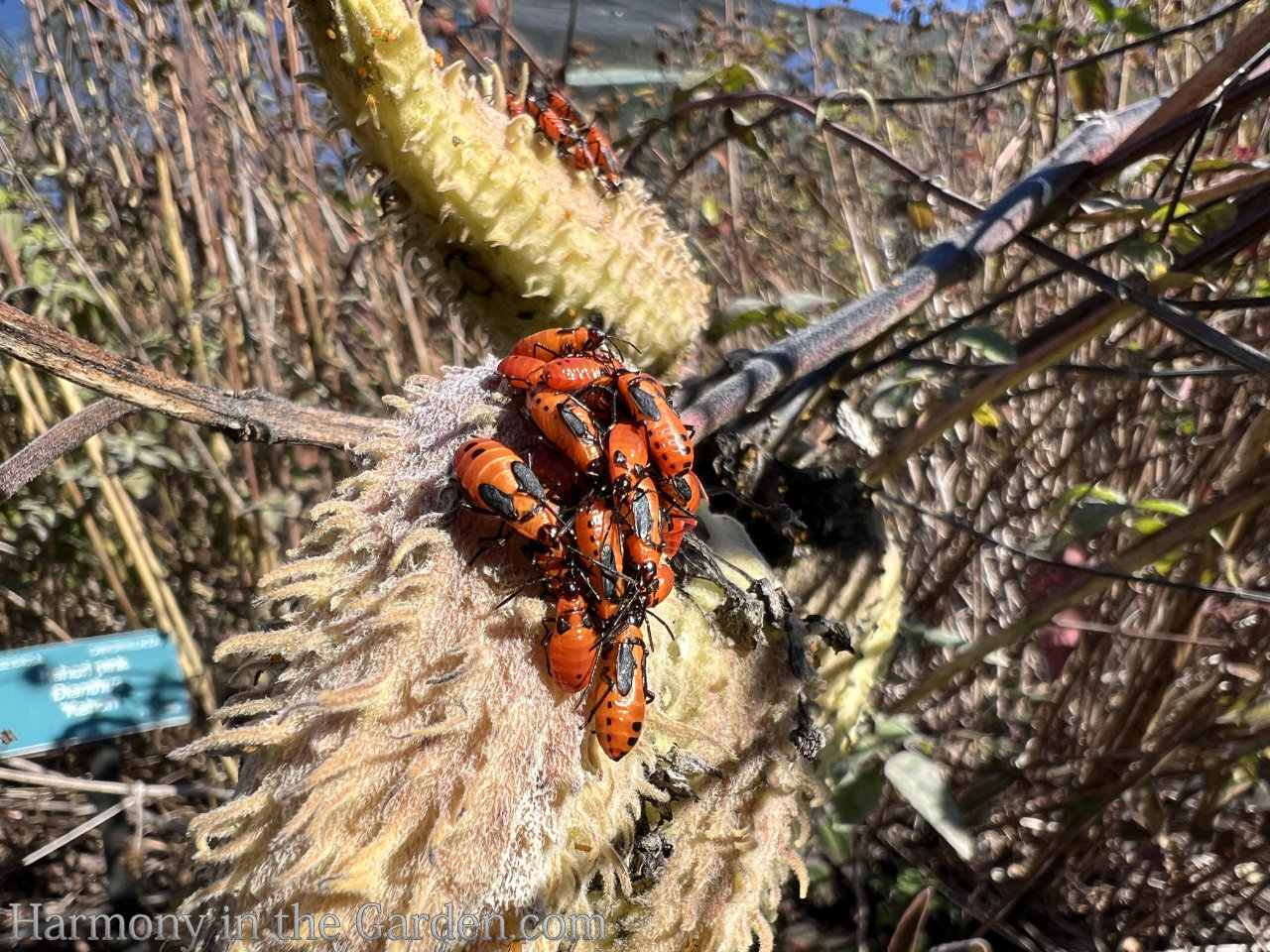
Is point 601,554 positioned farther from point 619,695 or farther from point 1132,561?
point 1132,561

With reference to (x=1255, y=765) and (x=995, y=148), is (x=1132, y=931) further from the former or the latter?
(x=995, y=148)

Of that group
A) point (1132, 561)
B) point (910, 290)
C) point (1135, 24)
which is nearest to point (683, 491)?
point (910, 290)

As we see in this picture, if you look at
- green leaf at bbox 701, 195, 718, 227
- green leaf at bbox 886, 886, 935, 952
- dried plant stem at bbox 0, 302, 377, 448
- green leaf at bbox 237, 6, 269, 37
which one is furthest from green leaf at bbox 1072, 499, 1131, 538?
green leaf at bbox 237, 6, 269, 37

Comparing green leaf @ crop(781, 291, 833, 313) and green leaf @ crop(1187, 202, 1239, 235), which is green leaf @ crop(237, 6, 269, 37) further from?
green leaf @ crop(1187, 202, 1239, 235)

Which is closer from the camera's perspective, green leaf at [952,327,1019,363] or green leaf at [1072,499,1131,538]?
green leaf at [952,327,1019,363]

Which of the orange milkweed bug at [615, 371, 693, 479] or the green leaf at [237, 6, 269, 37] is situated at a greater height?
the green leaf at [237, 6, 269, 37]

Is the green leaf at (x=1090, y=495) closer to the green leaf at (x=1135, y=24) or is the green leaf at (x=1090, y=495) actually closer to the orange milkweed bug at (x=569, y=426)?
the green leaf at (x=1135, y=24)
